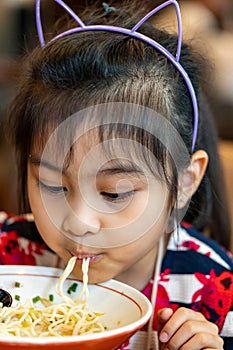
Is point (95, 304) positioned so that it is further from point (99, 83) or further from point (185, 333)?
point (99, 83)

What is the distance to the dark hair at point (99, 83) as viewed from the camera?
1.05m

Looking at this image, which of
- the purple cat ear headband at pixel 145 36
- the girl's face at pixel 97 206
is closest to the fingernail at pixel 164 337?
the girl's face at pixel 97 206

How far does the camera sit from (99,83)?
3.46 feet

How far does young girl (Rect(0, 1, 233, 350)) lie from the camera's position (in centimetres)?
102

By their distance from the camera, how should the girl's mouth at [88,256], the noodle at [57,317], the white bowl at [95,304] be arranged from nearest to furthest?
the white bowl at [95,304], the noodle at [57,317], the girl's mouth at [88,256]

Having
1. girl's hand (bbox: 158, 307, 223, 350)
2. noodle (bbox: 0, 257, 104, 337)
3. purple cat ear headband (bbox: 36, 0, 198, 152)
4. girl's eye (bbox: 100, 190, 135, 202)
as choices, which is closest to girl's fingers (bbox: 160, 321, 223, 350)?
girl's hand (bbox: 158, 307, 223, 350)

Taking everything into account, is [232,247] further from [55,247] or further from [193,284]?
[55,247]

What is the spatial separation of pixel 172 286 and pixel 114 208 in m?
0.35

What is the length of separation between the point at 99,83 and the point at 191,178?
0.29 metres

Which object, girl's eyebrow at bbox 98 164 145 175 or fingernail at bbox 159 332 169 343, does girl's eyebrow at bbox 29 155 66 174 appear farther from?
fingernail at bbox 159 332 169 343

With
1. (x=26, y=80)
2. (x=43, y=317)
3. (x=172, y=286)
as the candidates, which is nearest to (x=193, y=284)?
(x=172, y=286)

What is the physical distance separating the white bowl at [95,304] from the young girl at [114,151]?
52 millimetres

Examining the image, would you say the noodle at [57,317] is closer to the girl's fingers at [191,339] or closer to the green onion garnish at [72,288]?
the green onion garnish at [72,288]

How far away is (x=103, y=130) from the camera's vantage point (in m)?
1.02
